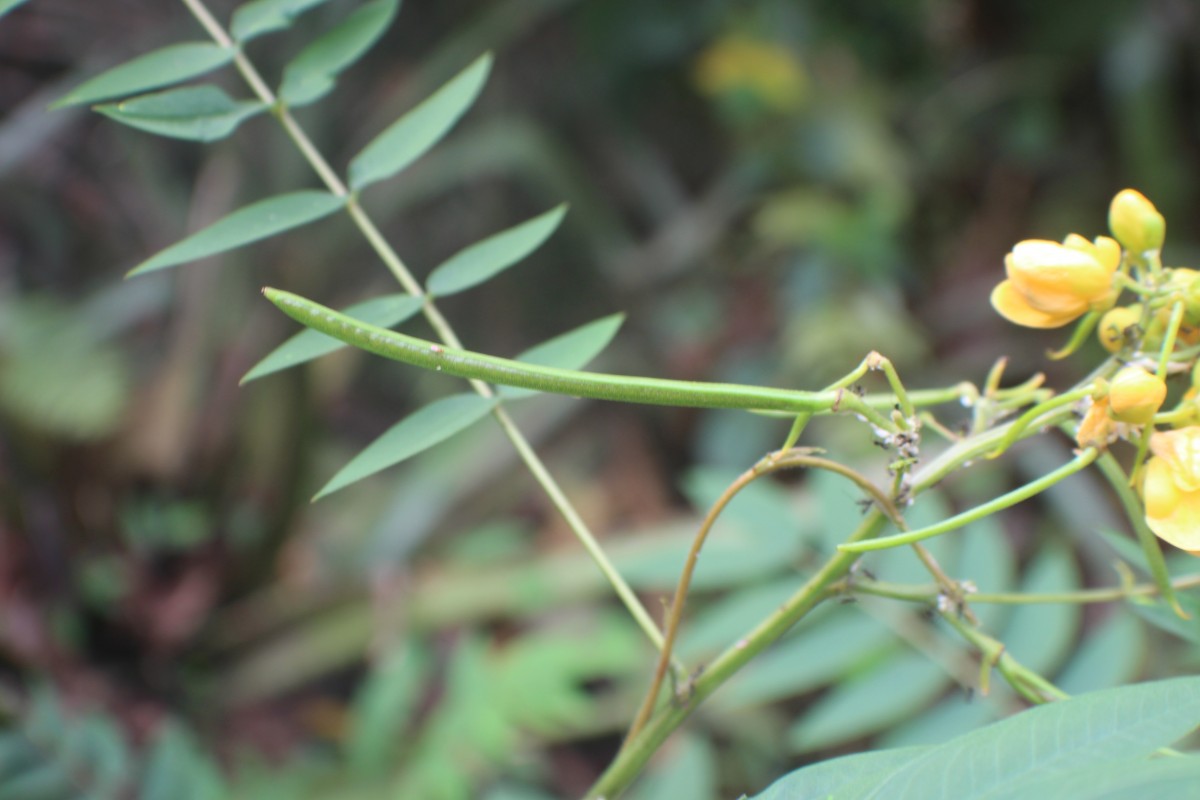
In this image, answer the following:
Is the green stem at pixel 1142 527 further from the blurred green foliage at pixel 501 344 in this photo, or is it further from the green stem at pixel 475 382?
the blurred green foliage at pixel 501 344

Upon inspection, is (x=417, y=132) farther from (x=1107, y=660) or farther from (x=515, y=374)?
(x=1107, y=660)

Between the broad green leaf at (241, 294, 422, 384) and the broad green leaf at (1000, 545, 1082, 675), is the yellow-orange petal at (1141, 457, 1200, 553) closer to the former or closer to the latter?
the broad green leaf at (241, 294, 422, 384)

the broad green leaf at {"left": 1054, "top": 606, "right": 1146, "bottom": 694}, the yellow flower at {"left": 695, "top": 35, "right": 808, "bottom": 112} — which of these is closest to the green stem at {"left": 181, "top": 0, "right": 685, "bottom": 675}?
the broad green leaf at {"left": 1054, "top": 606, "right": 1146, "bottom": 694}

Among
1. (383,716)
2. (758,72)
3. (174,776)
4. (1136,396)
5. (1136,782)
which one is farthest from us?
(758,72)

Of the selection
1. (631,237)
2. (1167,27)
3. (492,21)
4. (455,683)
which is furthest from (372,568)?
(1167,27)

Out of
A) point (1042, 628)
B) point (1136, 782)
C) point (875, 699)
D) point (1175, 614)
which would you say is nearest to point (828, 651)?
point (875, 699)

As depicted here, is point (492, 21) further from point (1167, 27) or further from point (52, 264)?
point (1167, 27)
